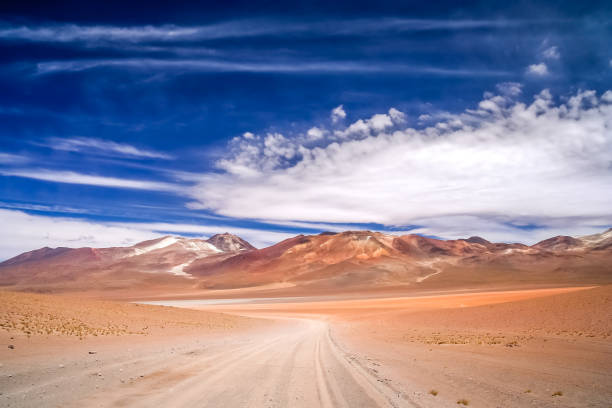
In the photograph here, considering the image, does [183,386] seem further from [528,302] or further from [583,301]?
[528,302]

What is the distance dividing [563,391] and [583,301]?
2386cm

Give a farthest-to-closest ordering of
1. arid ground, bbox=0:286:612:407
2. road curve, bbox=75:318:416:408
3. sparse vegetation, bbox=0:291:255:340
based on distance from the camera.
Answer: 1. sparse vegetation, bbox=0:291:255:340
2. arid ground, bbox=0:286:612:407
3. road curve, bbox=75:318:416:408

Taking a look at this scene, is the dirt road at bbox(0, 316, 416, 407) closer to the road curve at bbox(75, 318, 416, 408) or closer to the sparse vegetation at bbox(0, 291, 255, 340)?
the road curve at bbox(75, 318, 416, 408)

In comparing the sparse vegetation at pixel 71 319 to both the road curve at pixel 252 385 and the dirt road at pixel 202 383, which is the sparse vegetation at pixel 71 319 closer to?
the dirt road at pixel 202 383

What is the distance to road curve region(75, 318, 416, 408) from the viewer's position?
770 cm

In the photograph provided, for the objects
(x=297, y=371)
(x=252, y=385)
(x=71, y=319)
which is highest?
(x=252, y=385)

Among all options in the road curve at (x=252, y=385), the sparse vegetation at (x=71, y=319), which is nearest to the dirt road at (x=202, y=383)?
the road curve at (x=252, y=385)

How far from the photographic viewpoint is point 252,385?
9172 mm

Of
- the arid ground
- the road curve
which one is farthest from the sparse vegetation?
the road curve

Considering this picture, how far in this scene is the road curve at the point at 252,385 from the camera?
7699 mm

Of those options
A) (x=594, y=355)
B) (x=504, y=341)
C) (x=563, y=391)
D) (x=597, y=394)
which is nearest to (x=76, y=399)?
(x=563, y=391)

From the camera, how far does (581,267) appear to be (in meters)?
177

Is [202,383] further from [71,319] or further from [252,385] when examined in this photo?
[71,319]

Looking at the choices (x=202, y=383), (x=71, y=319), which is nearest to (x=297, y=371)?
(x=202, y=383)
